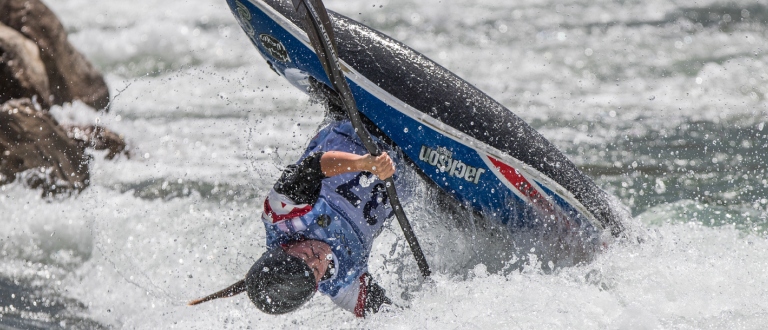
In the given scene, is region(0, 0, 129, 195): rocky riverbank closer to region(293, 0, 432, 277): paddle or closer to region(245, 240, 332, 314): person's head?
region(245, 240, 332, 314): person's head

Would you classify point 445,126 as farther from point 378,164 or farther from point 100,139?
point 100,139

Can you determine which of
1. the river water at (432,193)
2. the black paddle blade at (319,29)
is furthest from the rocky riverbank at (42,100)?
the black paddle blade at (319,29)

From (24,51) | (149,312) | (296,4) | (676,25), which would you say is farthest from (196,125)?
(676,25)

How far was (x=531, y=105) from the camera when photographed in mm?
7859

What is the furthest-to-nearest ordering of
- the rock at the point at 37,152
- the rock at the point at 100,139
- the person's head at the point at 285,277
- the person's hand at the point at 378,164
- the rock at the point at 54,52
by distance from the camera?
the rock at the point at 54,52, the rock at the point at 100,139, the rock at the point at 37,152, the person's head at the point at 285,277, the person's hand at the point at 378,164

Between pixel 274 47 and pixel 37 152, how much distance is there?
2.87 meters

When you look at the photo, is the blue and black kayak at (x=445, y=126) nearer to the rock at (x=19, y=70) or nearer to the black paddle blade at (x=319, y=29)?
the black paddle blade at (x=319, y=29)

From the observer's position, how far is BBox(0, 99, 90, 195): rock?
20.3 ft

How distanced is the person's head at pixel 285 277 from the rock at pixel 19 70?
3.91 m

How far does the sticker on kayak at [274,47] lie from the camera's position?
14.2 ft

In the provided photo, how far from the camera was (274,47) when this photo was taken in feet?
14.4

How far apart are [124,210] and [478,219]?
3.01m

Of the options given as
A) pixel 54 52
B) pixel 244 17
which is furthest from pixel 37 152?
pixel 244 17

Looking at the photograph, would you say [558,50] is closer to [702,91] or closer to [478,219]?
[702,91]
